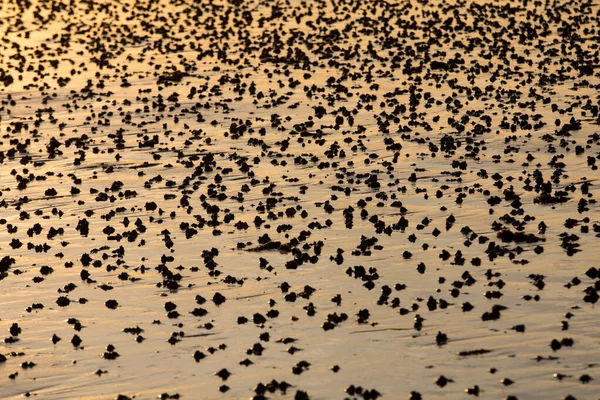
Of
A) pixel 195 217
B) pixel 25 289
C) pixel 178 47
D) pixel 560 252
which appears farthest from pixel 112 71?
pixel 560 252

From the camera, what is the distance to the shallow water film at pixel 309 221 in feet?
48.3

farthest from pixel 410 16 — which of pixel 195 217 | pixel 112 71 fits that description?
pixel 195 217

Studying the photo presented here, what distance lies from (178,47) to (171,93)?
9.54 m

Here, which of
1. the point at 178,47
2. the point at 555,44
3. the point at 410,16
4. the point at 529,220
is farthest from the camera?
the point at 410,16

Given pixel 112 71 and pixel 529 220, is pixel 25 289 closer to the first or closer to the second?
pixel 529 220

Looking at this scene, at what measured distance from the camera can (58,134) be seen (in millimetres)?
31703

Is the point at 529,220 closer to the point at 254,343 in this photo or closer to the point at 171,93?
the point at 254,343

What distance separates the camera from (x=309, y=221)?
2148 centimetres

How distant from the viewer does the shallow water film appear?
14711 mm

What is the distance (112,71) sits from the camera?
4150 centimetres

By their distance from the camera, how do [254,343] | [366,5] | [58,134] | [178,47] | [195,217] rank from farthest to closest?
[366,5] < [178,47] < [58,134] < [195,217] < [254,343]

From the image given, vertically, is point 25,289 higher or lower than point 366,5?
lower

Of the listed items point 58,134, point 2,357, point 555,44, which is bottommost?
point 2,357

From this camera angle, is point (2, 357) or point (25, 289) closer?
point (2, 357)
